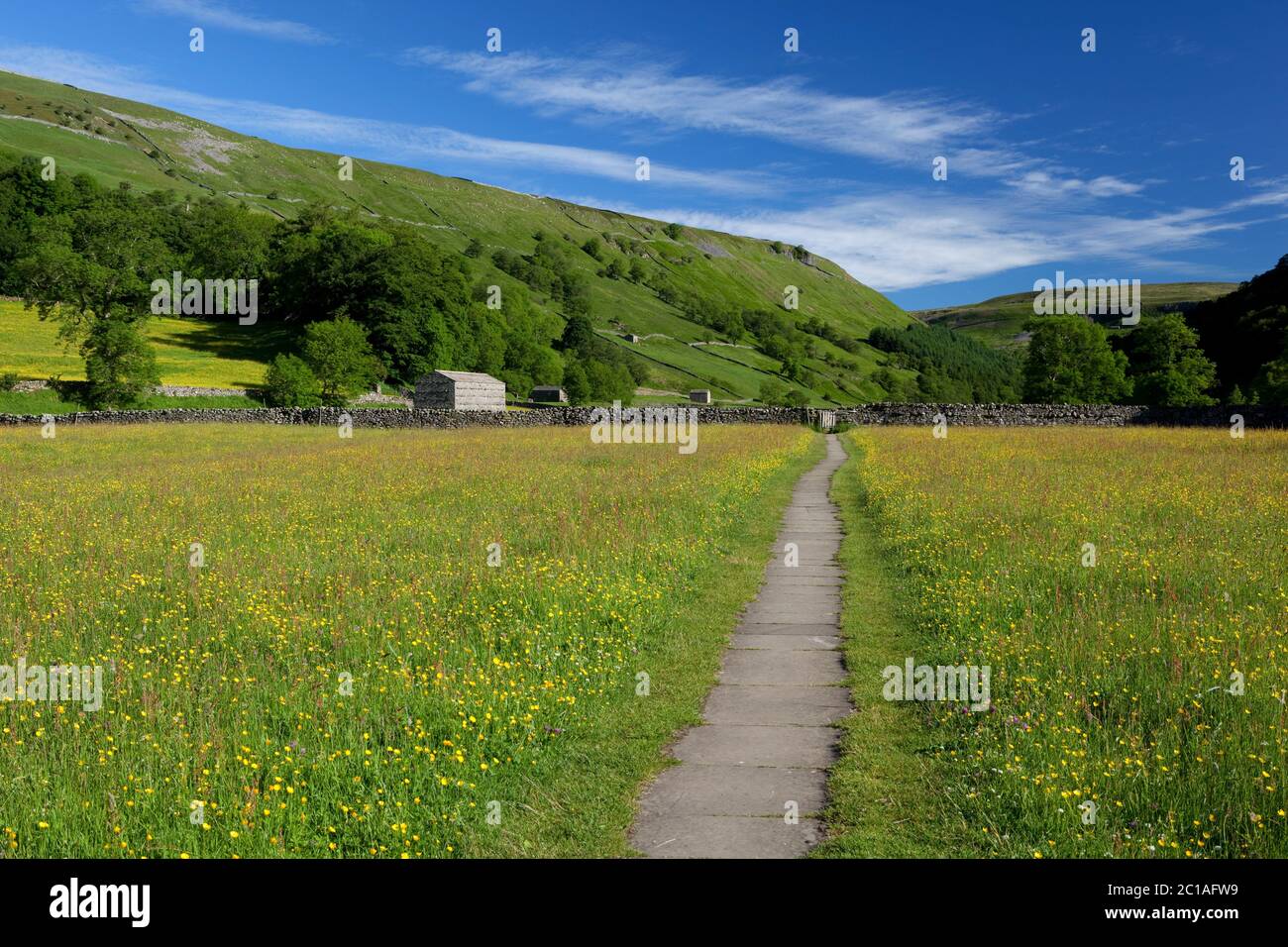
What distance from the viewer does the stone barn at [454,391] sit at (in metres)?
74.1

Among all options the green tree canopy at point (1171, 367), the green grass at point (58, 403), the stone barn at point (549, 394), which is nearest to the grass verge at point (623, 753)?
the green grass at point (58, 403)

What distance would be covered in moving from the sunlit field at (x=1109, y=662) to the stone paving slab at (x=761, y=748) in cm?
85

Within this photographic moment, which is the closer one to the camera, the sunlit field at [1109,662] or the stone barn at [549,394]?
the sunlit field at [1109,662]

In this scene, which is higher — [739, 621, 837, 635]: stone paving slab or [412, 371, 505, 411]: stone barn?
[412, 371, 505, 411]: stone barn

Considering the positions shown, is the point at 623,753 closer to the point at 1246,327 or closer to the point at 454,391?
the point at 454,391

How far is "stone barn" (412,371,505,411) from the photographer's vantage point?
74.1m

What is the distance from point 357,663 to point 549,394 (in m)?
112

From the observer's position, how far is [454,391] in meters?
74.0

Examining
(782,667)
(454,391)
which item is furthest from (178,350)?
(782,667)

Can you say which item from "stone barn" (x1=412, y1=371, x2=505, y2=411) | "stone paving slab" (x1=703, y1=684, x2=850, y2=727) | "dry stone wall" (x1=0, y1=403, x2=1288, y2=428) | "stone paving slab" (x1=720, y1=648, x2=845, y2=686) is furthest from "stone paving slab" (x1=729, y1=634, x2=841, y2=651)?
"stone barn" (x1=412, y1=371, x2=505, y2=411)

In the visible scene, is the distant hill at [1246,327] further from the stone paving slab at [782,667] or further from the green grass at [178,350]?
the green grass at [178,350]

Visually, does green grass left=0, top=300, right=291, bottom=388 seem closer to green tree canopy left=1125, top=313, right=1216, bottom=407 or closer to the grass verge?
the grass verge

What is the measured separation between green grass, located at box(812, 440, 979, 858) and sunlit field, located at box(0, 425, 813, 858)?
56.1 inches
